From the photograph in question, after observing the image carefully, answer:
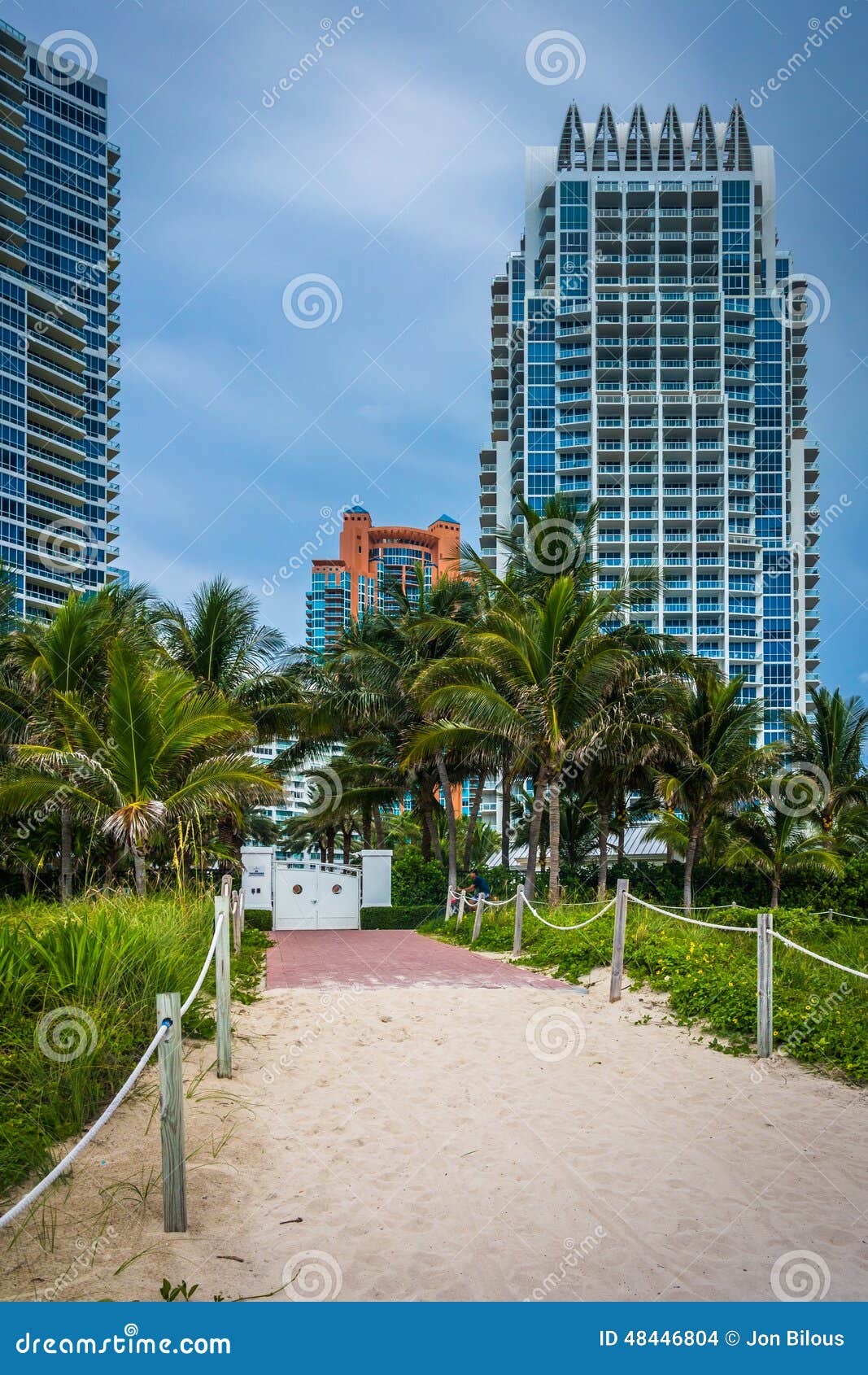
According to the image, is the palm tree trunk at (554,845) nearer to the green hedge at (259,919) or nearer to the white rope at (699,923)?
the white rope at (699,923)

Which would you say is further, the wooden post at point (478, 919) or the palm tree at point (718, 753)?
the palm tree at point (718, 753)

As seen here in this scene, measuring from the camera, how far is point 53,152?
80.9 metres

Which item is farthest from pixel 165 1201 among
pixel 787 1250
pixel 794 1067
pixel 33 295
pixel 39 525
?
pixel 33 295

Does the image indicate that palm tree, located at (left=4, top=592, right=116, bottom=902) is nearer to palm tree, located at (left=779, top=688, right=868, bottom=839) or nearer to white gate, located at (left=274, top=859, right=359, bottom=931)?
white gate, located at (left=274, top=859, right=359, bottom=931)

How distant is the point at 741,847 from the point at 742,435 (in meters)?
65.8

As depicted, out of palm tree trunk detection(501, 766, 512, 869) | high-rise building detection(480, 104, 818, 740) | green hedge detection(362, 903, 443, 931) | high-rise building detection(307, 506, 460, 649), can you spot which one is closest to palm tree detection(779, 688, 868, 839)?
palm tree trunk detection(501, 766, 512, 869)

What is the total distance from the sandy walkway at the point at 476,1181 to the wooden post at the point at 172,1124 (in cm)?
10

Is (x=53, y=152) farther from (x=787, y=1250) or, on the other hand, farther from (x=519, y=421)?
(x=787, y=1250)

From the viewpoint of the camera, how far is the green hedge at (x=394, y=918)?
25672mm

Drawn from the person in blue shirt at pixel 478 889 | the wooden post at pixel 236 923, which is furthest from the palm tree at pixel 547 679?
the wooden post at pixel 236 923

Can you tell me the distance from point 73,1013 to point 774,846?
21820mm

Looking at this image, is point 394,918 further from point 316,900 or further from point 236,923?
point 236,923

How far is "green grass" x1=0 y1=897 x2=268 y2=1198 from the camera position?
537 cm

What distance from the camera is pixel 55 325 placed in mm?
76500
